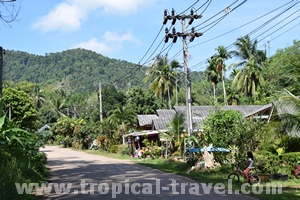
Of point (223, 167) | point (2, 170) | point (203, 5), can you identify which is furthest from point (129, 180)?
point (203, 5)

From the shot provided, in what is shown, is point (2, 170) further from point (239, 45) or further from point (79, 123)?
point (79, 123)

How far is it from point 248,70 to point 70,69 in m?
87.7

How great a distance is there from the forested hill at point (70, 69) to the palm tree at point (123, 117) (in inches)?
2606

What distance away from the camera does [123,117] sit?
4272 centimetres

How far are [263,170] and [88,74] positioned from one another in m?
108

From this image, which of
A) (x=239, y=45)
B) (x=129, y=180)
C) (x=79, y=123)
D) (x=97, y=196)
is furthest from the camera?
(x=79, y=123)

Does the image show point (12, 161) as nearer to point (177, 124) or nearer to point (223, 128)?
point (223, 128)

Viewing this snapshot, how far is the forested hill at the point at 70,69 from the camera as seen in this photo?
116931 mm

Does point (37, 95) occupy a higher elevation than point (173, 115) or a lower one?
higher

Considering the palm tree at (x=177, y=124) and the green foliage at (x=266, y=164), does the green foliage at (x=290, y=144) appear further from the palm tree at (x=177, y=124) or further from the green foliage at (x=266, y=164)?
the palm tree at (x=177, y=124)

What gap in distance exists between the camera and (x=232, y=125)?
20.1 metres

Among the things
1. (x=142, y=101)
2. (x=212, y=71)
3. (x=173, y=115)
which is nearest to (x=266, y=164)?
(x=173, y=115)

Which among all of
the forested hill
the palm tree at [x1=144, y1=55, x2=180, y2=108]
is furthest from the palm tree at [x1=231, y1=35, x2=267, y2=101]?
the forested hill

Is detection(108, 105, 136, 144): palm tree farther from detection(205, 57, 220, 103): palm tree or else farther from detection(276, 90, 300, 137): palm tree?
detection(276, 90, 300, 137): palm tree
